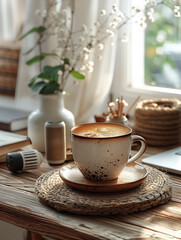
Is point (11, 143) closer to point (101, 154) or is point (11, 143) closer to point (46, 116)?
point (46, 116)

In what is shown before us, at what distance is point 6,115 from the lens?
1928 mm

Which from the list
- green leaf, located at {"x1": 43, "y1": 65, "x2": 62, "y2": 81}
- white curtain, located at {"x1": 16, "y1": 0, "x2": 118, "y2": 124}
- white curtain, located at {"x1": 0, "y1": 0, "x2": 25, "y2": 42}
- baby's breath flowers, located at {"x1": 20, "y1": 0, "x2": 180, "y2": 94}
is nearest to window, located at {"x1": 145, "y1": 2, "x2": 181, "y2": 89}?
baby's breath flowers, located at {"x1": 20, "y1": 0, "x2": 180, "y2": 94}

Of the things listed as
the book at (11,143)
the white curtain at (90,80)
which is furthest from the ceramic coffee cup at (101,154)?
the white curtain at (90,80)

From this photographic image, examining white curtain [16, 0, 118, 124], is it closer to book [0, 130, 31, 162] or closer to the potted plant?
the potted plant

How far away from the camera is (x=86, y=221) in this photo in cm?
102

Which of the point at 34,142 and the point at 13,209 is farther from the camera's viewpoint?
the point at 34,142

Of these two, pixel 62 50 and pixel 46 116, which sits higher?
pixel 62 50

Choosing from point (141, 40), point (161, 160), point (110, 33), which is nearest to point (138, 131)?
point (161, 160)

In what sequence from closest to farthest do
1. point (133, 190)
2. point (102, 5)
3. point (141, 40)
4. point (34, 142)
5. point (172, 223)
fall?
1. point (172, 223)
2. point (133, 190)
3. point (34, 142)
4. point (102, 5)
5. point (141, 40)

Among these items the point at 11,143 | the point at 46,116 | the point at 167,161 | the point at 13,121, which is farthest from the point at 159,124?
the point at 13,121

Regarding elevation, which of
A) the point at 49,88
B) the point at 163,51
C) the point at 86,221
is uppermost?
the point at 163,51

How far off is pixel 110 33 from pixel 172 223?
80 cm

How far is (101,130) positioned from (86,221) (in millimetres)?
259

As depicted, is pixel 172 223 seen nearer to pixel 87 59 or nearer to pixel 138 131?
pixel 138 131
